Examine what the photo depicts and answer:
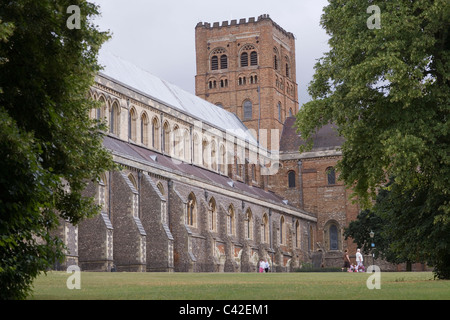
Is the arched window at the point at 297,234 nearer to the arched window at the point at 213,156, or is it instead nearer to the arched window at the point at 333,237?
the arched window at the point at 333,237

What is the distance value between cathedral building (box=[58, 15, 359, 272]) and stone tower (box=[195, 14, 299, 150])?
105mm

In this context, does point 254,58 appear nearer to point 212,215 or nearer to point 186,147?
point 186,147

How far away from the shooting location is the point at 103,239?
4175 centimetres

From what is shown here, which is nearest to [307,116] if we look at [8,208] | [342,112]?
[342,112]

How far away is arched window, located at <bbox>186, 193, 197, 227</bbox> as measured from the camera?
→ 53.1 meters

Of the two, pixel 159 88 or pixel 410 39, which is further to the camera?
pixel 159 88

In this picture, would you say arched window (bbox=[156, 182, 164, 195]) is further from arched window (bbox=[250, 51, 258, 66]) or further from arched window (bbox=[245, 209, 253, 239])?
arched window (bbox=[250, 51, 258, 66])

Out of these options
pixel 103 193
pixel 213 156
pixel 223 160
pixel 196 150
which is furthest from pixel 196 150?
pixel 103 193

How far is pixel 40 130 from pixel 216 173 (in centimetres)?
5072

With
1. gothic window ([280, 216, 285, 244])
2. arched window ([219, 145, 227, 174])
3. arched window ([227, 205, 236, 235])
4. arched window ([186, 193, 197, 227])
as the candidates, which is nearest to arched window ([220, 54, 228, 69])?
arched window ([219, 145, 227, 174])

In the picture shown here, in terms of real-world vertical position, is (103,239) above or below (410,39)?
below

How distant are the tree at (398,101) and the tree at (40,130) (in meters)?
8.98
